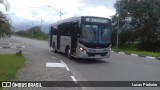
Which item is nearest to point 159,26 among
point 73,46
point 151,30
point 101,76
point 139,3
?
point 151,30

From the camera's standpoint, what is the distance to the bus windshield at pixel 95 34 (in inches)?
864

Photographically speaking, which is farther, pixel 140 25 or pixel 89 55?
pixel 140 25

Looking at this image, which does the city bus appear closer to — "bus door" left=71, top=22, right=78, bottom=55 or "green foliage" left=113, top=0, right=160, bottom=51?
"bus door" left=71, top=22, right=78, bottom=55

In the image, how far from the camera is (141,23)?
60656mm

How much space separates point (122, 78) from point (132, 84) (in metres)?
1.69

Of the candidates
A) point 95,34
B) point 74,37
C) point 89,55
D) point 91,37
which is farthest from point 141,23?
point 89,55

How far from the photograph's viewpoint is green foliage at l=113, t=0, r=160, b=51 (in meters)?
58.9

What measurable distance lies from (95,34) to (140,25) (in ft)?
130

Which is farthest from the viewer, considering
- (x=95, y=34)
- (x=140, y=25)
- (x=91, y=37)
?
(x=140, y=25)

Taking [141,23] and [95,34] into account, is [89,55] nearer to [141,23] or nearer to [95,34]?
[95,34]

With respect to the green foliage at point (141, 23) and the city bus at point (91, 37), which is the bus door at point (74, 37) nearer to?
the city bus at point (91, 37)

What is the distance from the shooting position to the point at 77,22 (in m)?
22.8

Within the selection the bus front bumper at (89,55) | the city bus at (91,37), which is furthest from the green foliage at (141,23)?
the bus front bumper at (89,55)

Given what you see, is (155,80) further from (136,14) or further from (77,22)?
(136,14)
